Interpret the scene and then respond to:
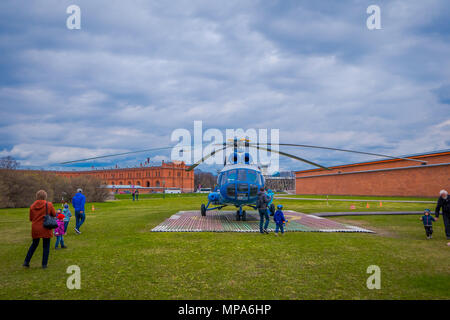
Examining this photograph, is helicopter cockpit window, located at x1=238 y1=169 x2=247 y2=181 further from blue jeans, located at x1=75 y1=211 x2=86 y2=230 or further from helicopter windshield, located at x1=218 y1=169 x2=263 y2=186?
blue jeans, located at x1=75 y1=211 x2=86 y2=230

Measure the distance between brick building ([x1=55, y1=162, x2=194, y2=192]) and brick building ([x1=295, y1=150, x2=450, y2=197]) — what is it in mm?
57865

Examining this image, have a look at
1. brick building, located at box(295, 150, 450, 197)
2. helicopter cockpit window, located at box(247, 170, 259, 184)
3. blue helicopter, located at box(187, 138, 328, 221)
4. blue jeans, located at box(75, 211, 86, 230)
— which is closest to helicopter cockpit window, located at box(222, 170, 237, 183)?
blue helicopter, located at box(187, 138, 328, 221)

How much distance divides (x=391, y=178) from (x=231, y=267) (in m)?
41.3

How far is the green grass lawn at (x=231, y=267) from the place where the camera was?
17.7ft

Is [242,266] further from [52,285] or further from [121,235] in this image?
[121,235]

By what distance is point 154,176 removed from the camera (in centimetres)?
10550

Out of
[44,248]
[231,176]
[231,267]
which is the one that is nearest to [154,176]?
[231,176]

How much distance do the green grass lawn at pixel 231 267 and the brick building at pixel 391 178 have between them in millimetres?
19924

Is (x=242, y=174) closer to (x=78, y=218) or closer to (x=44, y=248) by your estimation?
(x=78, y=218)

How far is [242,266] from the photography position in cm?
705

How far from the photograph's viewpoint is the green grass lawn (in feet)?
17.7

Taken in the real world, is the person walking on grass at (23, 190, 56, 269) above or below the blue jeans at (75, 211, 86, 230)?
above
